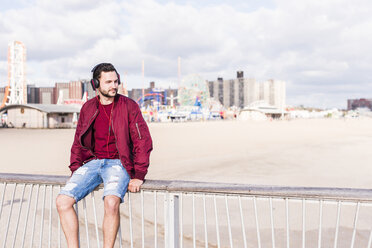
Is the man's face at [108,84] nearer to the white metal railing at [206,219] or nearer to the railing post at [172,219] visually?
the white metal railing at [206,219]

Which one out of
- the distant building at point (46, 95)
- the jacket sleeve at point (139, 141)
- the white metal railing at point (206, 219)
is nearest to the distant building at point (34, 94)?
the distant building at point (46, 95)

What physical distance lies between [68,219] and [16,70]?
2671 inches

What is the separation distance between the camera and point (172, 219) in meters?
2.62

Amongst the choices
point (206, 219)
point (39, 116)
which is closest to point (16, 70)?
point (39, 116)

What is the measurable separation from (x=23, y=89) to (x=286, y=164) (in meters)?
62.0

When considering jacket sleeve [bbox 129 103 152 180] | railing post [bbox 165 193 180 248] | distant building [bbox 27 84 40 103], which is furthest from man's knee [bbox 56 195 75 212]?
distant building [bbox 27 84 40 103]

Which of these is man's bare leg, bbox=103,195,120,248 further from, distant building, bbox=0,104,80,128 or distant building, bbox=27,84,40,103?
distant building, bbox=27,84,40,103

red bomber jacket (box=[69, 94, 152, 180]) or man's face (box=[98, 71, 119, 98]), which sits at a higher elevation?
man's face (box=[98, 71, 119, 98])

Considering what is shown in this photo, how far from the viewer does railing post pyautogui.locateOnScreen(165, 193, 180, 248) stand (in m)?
2.62

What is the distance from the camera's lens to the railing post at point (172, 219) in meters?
2.62

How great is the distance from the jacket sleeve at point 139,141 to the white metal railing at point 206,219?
183 mm

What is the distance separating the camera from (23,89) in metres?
63.1

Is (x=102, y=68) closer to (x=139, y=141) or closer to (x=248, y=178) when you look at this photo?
(x=139, y=141)

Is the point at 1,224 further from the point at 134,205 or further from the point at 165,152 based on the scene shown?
the point at 165,152
